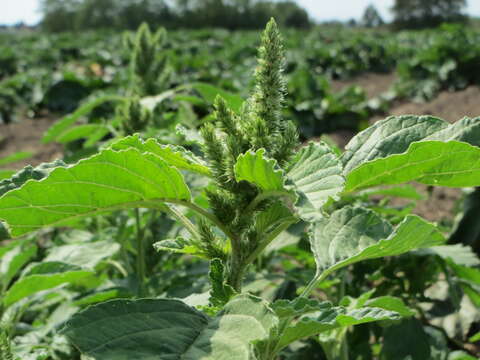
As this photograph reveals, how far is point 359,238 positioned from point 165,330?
0.62 m

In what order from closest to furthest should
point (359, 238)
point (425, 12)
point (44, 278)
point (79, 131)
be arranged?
point (359, 238)
point (44, 278)
point (79, 131)
point (425, 12)

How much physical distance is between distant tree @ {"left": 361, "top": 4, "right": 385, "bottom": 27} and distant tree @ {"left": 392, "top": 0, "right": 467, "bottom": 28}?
9.04 metres

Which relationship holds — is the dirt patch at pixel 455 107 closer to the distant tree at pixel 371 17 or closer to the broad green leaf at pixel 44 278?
the broad green leaf at pixel 44 278

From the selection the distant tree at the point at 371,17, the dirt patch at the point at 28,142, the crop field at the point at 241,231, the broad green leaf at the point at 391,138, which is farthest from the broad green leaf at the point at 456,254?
the distant tree at the point at 371,17

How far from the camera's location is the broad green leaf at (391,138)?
1.15 meters

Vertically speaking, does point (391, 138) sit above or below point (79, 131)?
above

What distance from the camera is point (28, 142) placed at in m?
8.47

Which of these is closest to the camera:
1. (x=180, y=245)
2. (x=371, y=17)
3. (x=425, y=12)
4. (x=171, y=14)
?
(x=180, y=245)

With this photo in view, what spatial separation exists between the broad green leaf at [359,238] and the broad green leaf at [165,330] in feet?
1.06

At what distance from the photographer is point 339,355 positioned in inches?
75.7

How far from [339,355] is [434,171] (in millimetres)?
1065

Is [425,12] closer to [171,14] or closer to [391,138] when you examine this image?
[171,14]

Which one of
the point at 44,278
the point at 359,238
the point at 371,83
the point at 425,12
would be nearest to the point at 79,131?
the point at 44,278

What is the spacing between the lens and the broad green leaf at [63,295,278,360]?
892 mm
